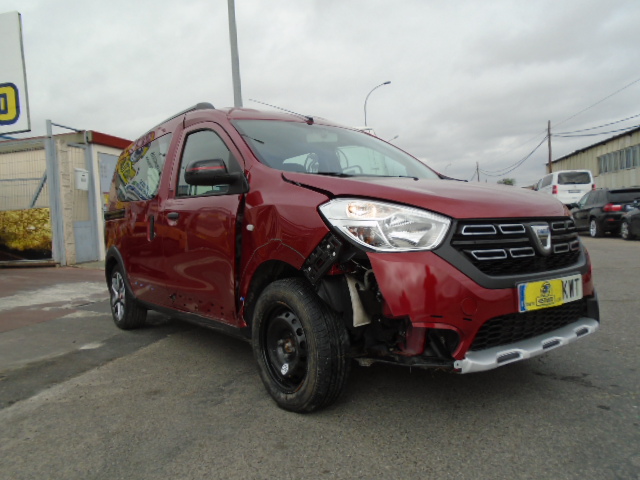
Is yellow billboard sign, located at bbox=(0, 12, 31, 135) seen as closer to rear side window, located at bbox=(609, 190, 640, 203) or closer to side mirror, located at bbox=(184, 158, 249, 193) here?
side mirror, located at bbox=(184, 158, 249, 193)

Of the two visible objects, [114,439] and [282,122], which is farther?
[282,122]

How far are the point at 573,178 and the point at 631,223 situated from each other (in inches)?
293

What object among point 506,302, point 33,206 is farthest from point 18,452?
point 33,206

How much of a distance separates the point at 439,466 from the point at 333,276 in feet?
3.22

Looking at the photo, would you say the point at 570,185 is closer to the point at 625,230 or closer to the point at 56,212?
the point at 625,230

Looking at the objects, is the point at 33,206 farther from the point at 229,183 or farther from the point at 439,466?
the point at 439,466

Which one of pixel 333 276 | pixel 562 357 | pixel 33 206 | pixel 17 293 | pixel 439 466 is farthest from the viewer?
pixel 33 206

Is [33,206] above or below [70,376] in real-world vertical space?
above

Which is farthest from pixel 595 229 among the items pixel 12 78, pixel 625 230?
pixel 12 78

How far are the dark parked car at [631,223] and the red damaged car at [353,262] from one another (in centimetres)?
1115

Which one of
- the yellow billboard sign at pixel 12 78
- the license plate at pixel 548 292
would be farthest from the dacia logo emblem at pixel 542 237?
the yellow billboard sign at pixel 12 78

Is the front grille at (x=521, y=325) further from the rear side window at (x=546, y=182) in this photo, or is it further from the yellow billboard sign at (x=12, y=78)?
the rear side window at (x=546, y=182)

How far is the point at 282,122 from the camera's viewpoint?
3623 millimetres

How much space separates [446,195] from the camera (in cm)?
247
